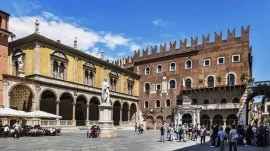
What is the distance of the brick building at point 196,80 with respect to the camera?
38844 mm

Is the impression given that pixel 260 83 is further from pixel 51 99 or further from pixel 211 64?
pixel 51 99

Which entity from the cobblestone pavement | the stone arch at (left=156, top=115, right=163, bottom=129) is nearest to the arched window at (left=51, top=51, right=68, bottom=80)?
the cobblestone pavement

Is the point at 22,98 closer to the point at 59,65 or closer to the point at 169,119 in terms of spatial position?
the point at 59,65

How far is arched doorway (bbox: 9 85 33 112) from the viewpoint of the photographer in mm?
28469

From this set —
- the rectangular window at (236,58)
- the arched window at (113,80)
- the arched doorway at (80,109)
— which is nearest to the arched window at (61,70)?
the arched doorway at (80,109)

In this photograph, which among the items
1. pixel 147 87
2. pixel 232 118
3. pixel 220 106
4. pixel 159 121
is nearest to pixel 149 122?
pixel 159 121

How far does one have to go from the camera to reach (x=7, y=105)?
26.1 m

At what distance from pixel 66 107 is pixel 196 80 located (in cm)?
1769

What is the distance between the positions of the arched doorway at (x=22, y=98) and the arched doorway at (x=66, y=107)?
6.11m

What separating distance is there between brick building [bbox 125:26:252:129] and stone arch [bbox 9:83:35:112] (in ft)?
67.4

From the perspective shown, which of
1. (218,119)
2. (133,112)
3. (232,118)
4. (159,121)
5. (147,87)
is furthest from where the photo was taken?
(147,87)

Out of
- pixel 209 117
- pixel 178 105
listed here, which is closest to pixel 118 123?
pixel 178 105

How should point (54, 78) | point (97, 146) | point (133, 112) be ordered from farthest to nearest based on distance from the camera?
point (133, 112)
point (54, 78)
point (97, 146)

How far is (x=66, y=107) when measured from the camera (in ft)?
117
